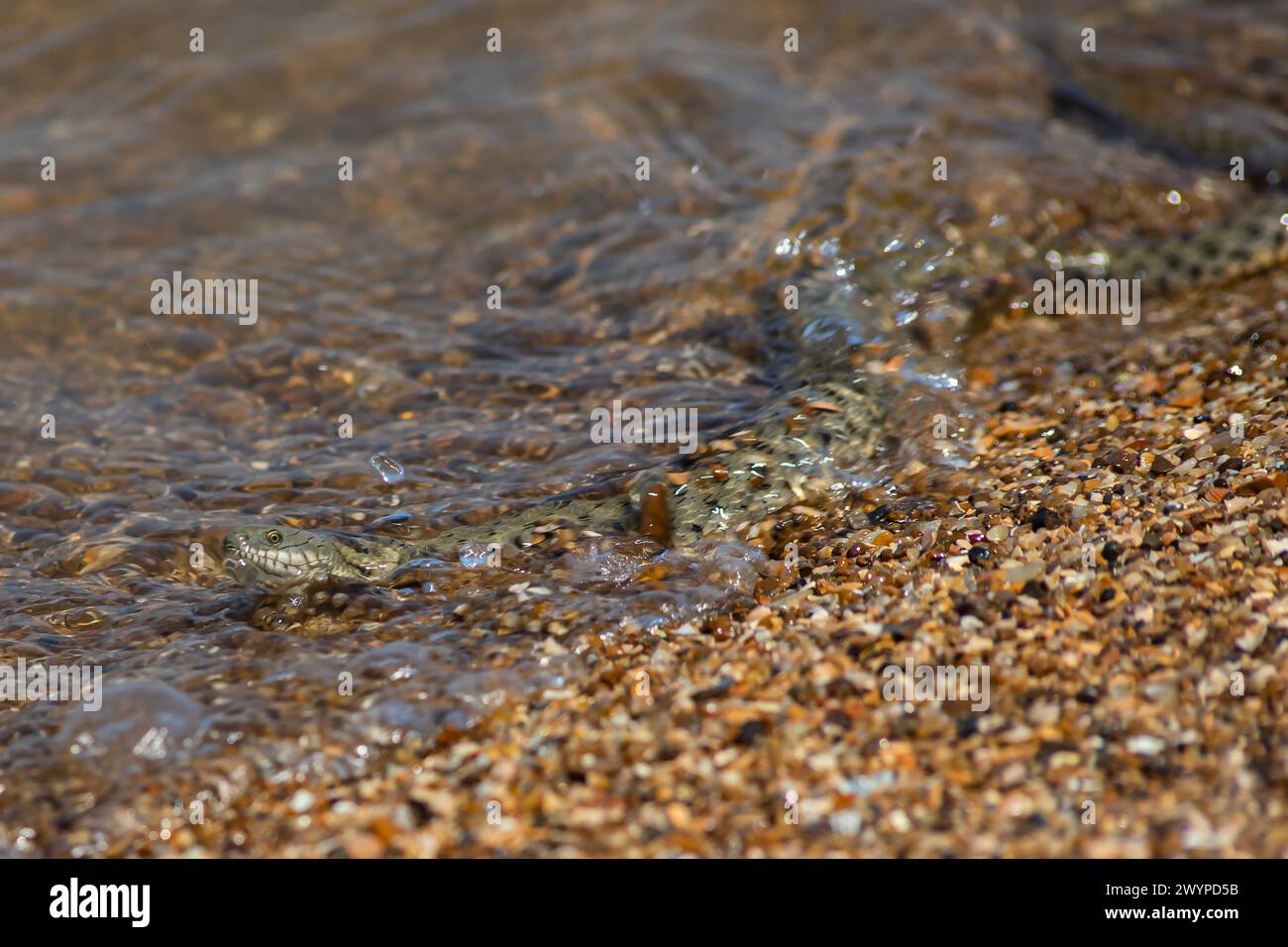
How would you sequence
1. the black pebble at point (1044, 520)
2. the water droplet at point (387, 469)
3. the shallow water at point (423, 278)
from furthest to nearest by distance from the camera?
the water droplet at point (387, 469)
the black pebble at point (1044, 520)
the shallow water at point (423, 278)

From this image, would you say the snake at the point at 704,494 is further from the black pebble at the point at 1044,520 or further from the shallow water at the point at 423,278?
the black pebble at the point at 1044,520

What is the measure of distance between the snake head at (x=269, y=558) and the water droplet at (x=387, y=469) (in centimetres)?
78

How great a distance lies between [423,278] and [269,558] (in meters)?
2.75

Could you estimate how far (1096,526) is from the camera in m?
4.24

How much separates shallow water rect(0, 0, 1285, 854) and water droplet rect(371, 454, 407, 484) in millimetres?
35

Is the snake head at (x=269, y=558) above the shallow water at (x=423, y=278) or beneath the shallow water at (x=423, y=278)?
beneath

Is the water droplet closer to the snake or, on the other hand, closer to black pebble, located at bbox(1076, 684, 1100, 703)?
the snake

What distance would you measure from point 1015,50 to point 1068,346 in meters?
3.63

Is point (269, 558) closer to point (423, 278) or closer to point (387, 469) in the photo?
point (387, 469)

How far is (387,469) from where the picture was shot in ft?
17.6

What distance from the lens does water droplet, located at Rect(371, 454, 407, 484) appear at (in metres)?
5.32

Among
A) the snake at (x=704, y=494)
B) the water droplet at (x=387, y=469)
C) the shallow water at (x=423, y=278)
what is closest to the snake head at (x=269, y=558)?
the snake at (x=704, y=494)

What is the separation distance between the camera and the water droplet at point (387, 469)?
5321 mm
